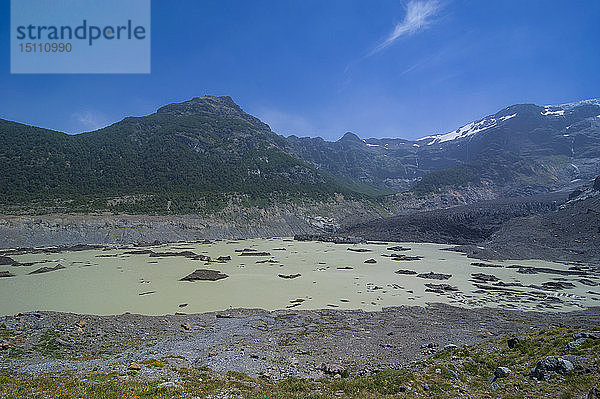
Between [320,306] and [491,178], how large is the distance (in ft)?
545

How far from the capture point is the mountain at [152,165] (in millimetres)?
87506

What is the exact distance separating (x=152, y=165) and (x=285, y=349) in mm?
122393

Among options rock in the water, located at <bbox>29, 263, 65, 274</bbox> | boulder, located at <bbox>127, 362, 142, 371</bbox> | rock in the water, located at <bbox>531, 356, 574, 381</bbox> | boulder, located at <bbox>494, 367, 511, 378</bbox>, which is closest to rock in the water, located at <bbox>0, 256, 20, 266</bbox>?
rock in the water, located at <bbox>29, 263, 65, 274</bbox>

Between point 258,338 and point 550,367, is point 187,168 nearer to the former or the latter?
point 258,338

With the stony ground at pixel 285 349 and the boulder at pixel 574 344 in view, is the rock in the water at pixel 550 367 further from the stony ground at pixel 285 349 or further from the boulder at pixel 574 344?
the boulder at pixel 574 344

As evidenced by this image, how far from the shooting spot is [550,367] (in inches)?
360

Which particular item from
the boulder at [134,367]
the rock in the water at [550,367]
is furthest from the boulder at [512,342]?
the boulder at [134,367]

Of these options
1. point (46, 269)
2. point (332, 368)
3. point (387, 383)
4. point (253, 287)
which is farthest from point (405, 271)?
point (46, 269)

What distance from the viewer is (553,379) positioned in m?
8.79

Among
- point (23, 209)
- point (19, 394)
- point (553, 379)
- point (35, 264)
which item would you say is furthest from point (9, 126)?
point (553, 379)

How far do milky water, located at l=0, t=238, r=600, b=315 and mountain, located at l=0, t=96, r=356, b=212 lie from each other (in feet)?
152

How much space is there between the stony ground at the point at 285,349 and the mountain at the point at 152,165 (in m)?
70.6

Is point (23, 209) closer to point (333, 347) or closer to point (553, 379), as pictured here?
point (333, 347)

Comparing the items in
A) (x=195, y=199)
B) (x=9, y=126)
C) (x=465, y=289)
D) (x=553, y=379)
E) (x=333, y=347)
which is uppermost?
(x=9, y=126)
